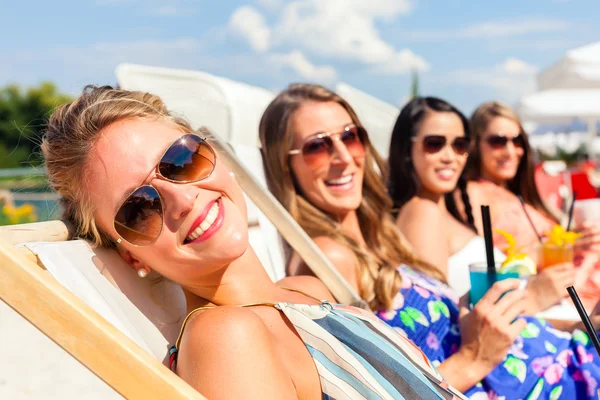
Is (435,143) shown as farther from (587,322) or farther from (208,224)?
(208,224)

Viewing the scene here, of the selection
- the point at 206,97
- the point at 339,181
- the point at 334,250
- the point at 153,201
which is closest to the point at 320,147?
the point at 339,181

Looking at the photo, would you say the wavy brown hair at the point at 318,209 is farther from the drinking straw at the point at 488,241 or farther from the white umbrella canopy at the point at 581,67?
the white umbrella canopy at the point at 581,67

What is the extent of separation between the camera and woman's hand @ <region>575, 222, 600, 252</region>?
2.80m

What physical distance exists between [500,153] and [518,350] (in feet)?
7.32

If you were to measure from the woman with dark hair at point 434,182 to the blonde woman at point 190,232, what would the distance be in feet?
4.74

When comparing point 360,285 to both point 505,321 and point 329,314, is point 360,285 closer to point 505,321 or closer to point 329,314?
point 505,321

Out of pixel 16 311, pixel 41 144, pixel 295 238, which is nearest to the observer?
pixel 16 311

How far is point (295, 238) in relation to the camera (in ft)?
7.77

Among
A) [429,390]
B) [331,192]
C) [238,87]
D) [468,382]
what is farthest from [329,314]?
[238,87]

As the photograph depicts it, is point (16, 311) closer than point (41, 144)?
Yes

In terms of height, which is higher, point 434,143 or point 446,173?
point 434,143

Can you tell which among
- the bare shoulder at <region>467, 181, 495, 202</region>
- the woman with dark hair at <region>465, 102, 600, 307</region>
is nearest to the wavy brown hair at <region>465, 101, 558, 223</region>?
the woman with dark hair at <region>465, 102, 600, 307</region>

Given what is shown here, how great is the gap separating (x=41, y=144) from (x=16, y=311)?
598mm

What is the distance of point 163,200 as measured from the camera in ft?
5.10
